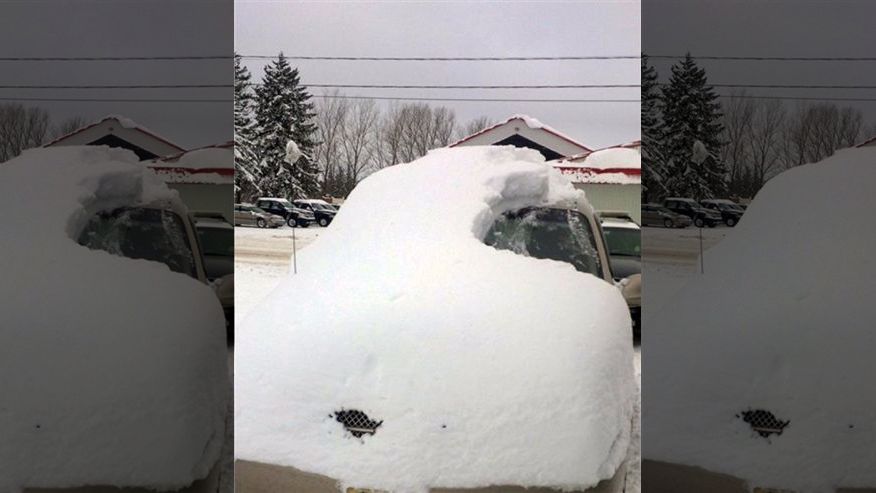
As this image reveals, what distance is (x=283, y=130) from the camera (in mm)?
3631

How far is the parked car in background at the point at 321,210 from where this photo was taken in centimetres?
358

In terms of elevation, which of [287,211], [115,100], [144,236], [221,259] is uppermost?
[115,100]

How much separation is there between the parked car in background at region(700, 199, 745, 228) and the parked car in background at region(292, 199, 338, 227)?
5.25 feet

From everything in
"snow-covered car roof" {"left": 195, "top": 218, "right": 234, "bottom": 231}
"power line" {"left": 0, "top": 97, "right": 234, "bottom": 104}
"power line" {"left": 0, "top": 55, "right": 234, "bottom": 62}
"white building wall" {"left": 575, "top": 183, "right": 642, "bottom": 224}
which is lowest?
"snow-covered car roof" {"left": 195, "top": 218, "right": 234, "bottom": 231}

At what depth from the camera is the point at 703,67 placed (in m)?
3.35

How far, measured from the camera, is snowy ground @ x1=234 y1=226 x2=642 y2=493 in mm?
3547

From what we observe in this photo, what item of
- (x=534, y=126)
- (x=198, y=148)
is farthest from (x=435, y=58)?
(x=198, y=148)

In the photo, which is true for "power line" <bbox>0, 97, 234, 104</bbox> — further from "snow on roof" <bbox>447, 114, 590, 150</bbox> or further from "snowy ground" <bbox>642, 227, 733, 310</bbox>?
"snowy ground" <bbox>642, 227, 733, 310</bbox>

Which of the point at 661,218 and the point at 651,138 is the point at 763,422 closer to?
the point at 661,218

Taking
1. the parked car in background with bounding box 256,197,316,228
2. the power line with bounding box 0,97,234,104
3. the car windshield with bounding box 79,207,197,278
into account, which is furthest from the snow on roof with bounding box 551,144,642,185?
the car windshield with bounding box 79,207,197,278

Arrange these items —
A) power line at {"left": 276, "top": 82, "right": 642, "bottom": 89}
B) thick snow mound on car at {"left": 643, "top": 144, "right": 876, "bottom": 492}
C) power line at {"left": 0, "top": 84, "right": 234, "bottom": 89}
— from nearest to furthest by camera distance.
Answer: thick snow mound on car at {"left": 643, "top": 144, "right": 876, "bottom": 492} < power line at {"left": 276, "top": 82, "right": 642, "bottom": 89} < power line at {"left": 0, "top": 84, "right": 234, "bottom": 89}

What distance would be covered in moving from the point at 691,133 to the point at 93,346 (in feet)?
8.82

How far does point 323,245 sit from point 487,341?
0.85 metres

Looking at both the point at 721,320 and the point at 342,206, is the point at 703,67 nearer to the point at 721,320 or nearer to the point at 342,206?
the point at 721,320
